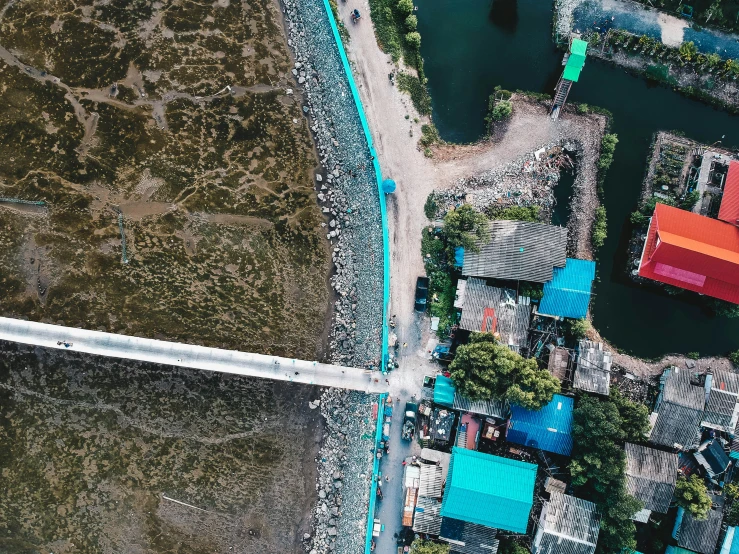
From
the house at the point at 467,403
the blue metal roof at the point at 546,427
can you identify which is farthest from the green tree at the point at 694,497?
the house at the point at 467,403

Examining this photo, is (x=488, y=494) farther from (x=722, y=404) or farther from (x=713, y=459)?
(x=722, y=404)

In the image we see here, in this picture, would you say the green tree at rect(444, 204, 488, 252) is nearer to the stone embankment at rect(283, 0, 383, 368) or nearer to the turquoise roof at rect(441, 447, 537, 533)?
the stone embankment at rect(283, 0, 383, 368)

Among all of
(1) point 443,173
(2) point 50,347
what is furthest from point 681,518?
(2) point 50,347

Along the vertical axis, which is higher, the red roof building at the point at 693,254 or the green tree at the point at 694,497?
the red roof building at the point at 693,254

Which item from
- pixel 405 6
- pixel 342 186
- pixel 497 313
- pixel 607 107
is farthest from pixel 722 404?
pixel 405 6

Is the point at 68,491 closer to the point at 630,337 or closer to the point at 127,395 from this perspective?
the point at 127,395

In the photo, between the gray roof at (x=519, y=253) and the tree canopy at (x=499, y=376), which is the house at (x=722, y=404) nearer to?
the tree canopy at (x=499, y=376)

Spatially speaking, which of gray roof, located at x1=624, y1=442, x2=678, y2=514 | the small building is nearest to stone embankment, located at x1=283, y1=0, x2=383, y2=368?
the small building
